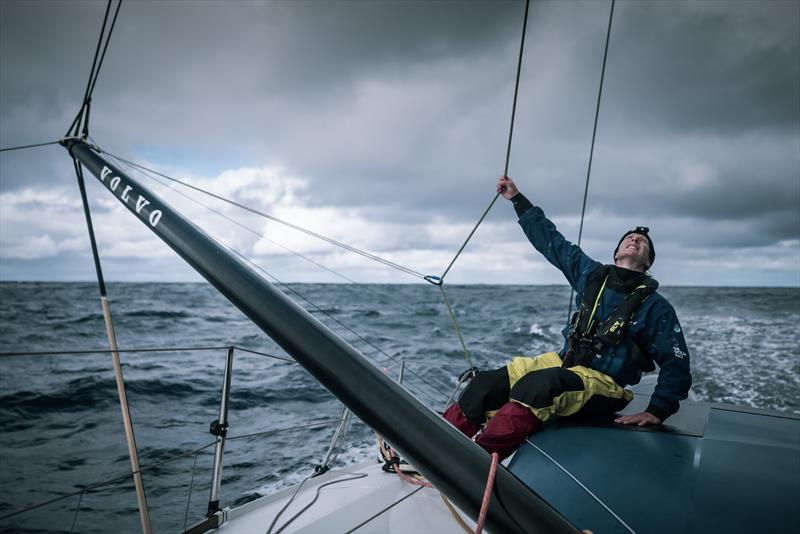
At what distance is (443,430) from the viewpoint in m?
0.76

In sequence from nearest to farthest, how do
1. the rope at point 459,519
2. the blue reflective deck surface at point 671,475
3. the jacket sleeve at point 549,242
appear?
the blue reflective deck surface at point 671,475, the rope at point 459,519, the jacket sleeve at point 549,242

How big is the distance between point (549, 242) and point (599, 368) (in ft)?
2.69

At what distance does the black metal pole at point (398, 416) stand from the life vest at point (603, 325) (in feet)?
5.71

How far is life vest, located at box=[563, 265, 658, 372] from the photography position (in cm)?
228

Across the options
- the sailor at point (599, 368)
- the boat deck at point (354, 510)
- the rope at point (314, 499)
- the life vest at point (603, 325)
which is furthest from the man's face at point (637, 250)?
the rope at point (314, 499)

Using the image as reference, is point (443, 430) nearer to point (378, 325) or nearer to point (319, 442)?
point (319, 442)

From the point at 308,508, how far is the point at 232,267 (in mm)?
1615

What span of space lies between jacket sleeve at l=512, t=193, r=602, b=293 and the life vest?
0.20 m

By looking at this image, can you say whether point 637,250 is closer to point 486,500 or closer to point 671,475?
point 671,475

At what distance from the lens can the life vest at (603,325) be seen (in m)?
2.28

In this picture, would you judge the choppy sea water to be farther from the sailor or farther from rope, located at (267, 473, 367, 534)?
the sailor

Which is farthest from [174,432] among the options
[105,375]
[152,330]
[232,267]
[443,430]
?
[152,330]

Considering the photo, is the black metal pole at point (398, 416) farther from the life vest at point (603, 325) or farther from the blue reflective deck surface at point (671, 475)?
the life vest at point (603, 325)

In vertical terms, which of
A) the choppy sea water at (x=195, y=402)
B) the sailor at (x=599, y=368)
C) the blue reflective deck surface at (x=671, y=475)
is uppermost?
the sailor at (x=599, y=368)
